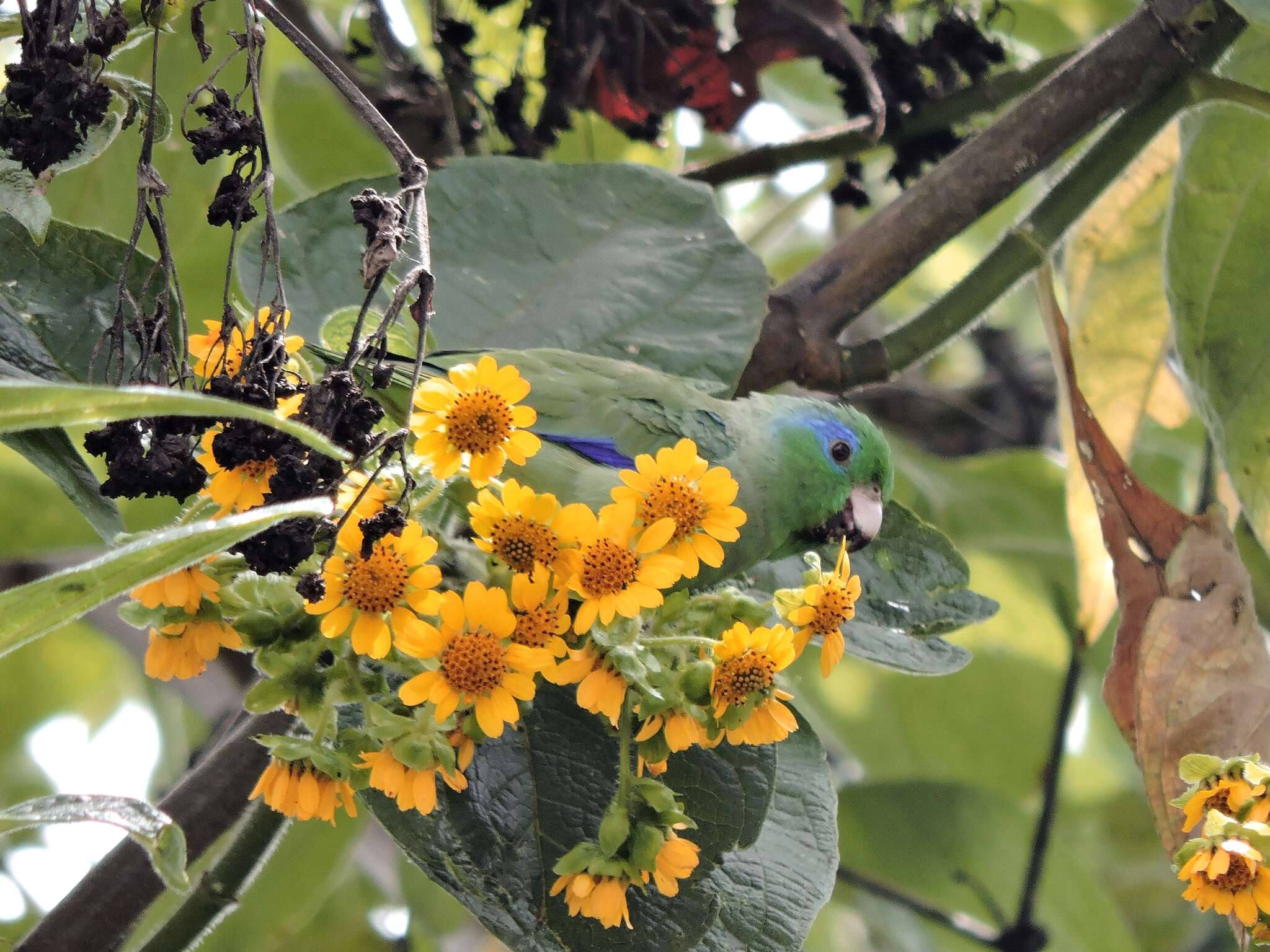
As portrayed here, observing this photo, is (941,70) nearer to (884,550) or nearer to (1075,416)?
(1075,416)

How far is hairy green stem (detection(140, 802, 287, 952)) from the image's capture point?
4.13 ft

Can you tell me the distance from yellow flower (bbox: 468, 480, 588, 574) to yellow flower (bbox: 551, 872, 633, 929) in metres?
0.24

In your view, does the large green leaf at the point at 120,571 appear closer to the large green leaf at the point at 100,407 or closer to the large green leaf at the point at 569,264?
the large green leaf at the point at 100,407

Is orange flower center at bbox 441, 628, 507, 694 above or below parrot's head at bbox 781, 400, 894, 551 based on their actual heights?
above

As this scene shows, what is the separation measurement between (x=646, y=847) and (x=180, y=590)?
1.30ft

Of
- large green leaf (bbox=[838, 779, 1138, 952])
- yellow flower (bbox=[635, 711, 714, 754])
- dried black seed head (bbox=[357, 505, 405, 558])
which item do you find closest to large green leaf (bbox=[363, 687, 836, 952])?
yellow flower (bbox=[635, 711, 714, 754])

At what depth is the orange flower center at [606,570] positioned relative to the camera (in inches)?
38.3

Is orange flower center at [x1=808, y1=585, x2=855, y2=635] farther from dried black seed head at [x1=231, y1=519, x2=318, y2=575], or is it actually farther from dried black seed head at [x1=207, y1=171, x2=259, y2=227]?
dried black seed head at [x1=207, y1=171, x2=259, y2=227]

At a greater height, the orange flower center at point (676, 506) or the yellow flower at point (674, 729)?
the orange flower center at point (676, 506)

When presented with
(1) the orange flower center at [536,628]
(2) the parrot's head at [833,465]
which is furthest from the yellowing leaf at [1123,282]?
(1) the orange flower center at [536,628]

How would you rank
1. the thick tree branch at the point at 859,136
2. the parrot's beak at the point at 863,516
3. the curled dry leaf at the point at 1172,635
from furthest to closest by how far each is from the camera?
the thick tree branch at the point at 859,136 < the parrot's beak at the point at 863,516 < the curled dry leaf at the point at 1172,635

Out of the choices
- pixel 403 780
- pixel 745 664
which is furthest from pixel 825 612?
pixel 403 780

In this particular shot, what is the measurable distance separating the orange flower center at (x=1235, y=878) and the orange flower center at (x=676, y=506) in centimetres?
52

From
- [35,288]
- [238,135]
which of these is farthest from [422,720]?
[35,288]
